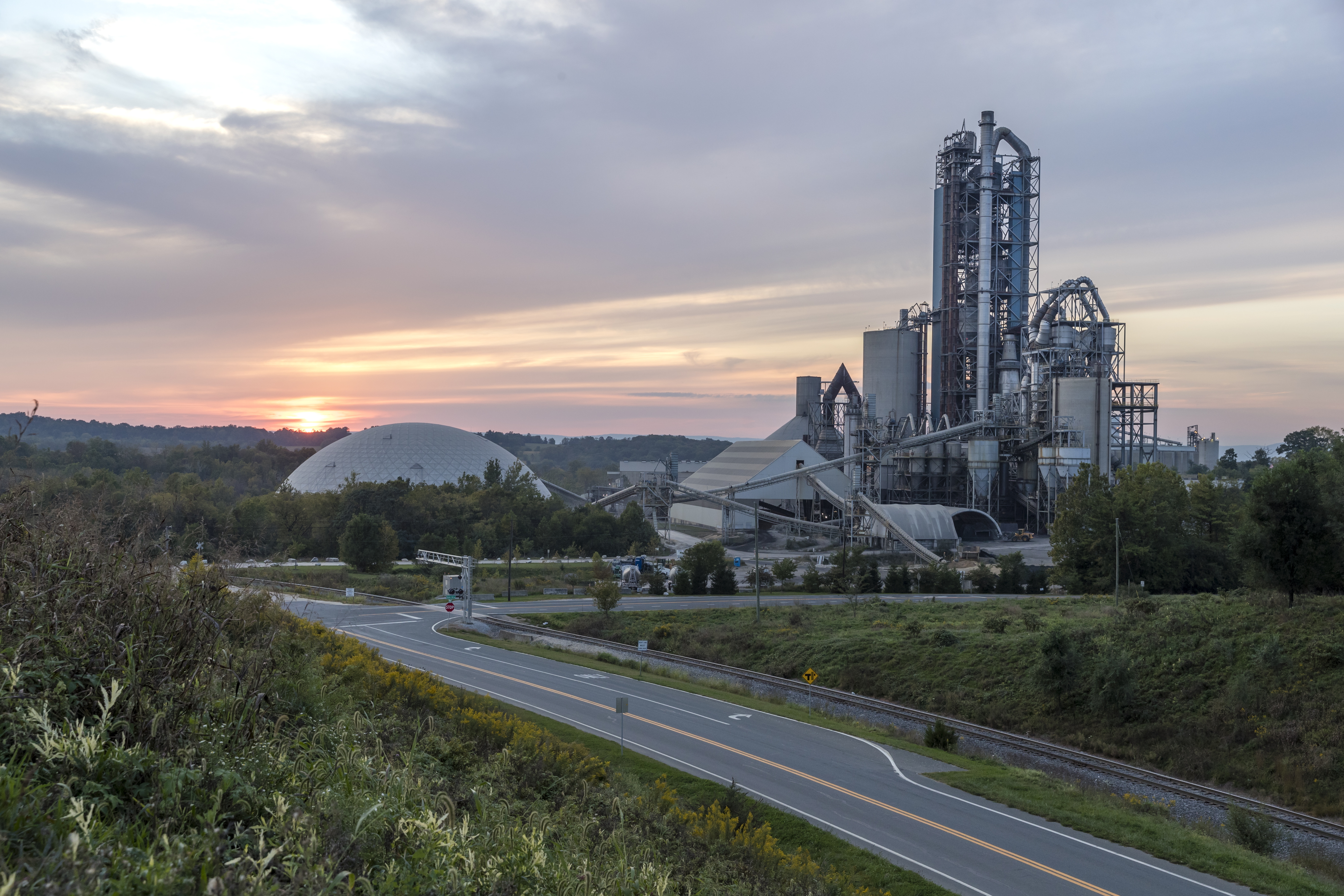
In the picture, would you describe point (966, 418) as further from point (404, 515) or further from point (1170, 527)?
point (404, 515)

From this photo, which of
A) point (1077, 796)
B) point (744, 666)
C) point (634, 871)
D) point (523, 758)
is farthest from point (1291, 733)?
point (634, 871)

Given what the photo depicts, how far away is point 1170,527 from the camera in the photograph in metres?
61.9

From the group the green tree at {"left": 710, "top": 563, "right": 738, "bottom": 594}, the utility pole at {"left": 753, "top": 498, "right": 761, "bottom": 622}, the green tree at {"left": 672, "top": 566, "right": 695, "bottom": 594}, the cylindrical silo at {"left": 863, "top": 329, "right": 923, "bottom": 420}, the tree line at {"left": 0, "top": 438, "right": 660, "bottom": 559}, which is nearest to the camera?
the utility pole at {"left": 753, "top": 498, "right": 761, "bottom": 622}

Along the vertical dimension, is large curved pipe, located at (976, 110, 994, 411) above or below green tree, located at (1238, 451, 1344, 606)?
above

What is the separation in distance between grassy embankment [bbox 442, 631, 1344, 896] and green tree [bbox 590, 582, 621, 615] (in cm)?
2286

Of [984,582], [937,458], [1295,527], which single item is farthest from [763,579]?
[1295,527]

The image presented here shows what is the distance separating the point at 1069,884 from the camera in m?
16.3

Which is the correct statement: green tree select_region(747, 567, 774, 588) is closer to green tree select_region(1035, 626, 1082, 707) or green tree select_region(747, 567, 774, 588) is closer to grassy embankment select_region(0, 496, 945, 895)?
green tree select_region(1035, 626, 1082, 707)

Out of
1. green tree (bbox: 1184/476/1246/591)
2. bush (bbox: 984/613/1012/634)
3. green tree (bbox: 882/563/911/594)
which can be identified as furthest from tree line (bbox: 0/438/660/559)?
→ green tree (bbox: 1184/476/1246/591)

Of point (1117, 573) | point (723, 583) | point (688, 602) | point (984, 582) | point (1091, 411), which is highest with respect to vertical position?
point (1091, 411)

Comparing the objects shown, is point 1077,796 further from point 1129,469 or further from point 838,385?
point 838,385

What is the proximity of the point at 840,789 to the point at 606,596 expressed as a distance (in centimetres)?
3117

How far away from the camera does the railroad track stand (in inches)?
899

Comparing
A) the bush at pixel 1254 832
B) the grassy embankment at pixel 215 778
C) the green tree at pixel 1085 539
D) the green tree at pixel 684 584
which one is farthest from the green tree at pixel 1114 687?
the green tree at pixel 684 584
